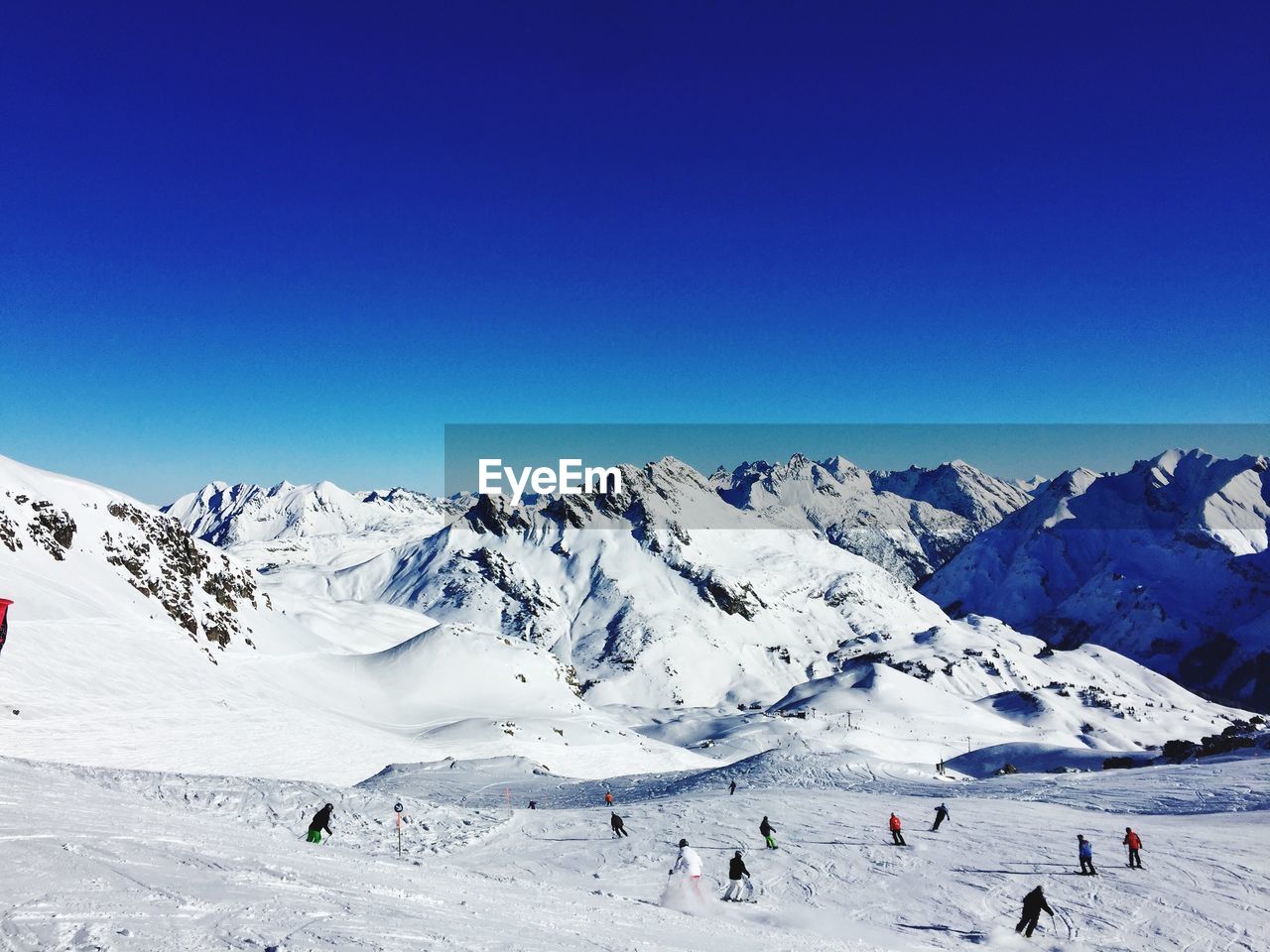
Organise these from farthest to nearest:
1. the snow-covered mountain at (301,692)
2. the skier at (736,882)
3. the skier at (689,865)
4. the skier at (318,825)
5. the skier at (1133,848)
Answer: the snow-covered mountain at (301,692)
the skier at (1133,848)
the skier at (318,825)
the skier at (736,882)
the skier at (689,865)

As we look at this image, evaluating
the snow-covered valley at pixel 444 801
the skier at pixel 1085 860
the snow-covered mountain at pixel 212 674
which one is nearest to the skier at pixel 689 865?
the snow-covered valley at pixel 444 801

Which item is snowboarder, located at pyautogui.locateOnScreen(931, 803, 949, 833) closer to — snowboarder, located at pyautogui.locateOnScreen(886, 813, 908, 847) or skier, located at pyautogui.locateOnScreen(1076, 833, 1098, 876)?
snowboarder, located at pyautogui.locateOnScreen(886, 813, 908, 847)

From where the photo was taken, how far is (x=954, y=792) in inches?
1491

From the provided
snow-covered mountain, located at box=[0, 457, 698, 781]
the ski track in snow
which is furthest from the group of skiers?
snow-covered mountain, located at box=[0, 457, 698, 781]

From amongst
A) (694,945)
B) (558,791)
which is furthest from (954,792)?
(694,945)

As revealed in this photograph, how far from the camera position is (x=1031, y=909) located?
56.2ft

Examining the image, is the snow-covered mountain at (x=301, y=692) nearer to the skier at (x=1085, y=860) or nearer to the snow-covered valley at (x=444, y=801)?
the snow-covered valley at (x=444, y=801)

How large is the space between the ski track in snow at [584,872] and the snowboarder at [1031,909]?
0.33 m

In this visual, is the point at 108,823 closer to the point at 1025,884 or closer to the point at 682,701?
the point at 1025,884

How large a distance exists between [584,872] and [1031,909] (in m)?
12.3

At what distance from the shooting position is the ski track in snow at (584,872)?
38.1ft

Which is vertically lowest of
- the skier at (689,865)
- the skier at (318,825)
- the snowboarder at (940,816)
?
the snowboarder at (940,816)

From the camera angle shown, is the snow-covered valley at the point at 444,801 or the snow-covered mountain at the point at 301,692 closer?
the snow-covered valley at the point at 444,801

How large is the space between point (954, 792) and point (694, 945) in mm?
29915
